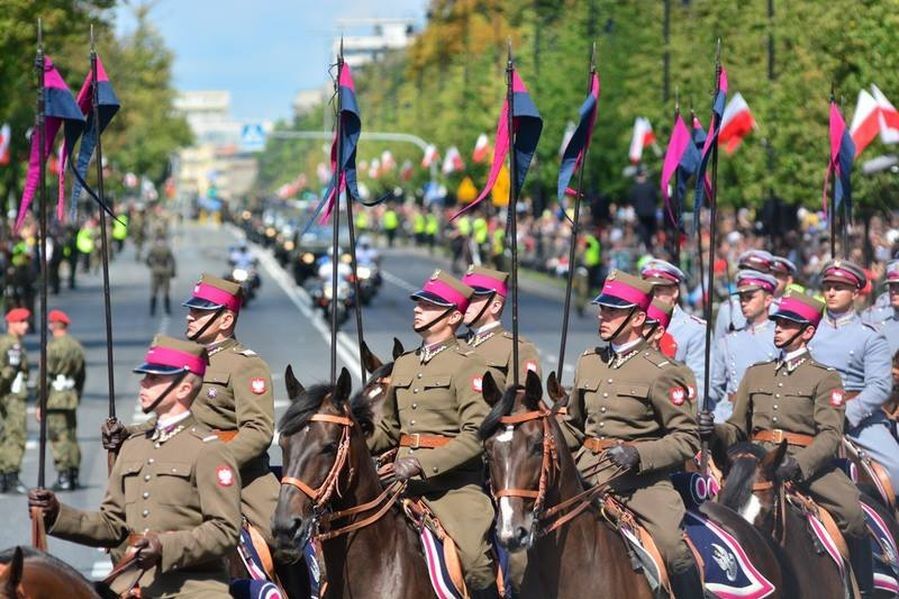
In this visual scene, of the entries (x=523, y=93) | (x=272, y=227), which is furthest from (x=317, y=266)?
(x=523, y=93)

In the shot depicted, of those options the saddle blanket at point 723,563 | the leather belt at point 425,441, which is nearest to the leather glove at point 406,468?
the leather belt at point 425,441

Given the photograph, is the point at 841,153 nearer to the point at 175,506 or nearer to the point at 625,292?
the point at 625,292

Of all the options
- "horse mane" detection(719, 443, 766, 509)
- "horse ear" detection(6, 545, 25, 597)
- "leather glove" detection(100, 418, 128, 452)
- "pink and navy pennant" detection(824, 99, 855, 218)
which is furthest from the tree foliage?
"horse ear" detection(6, 545, 25, 597)

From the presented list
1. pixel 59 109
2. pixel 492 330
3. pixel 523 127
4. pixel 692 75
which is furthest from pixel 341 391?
pixel 692 75

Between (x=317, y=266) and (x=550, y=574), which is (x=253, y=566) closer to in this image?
(x=550, y=574)

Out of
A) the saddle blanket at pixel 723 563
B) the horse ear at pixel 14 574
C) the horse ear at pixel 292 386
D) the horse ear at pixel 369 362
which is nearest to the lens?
the horse ear at pixel 14 574

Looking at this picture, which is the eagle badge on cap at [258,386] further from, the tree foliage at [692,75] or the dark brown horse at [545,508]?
the tree foliage at [692,75]

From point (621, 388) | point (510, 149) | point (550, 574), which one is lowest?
point (550, 574)

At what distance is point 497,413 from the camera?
9.87 metres

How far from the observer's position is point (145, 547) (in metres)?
8.10

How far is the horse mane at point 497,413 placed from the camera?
9.84m

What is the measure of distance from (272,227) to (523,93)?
7945 cm

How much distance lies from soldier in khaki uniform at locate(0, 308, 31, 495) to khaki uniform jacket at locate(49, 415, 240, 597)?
1357 cm

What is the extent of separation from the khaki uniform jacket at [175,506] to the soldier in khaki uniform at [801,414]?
192 inches
